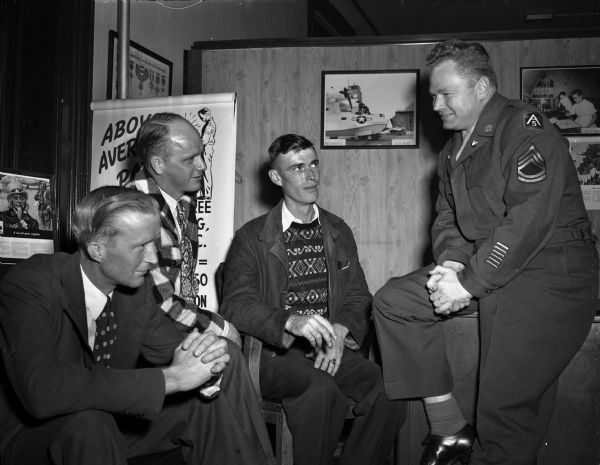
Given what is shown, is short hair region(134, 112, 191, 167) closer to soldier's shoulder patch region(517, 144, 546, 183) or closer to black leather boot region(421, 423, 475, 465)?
soldier's shoulder patch region(517, 144, 546, 183)

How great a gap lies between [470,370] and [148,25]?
3.27 m

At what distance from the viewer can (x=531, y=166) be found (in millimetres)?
2221

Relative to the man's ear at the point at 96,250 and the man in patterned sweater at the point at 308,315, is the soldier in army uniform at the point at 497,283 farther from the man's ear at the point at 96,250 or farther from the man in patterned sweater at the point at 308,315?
the man's ear at the point at 96,250

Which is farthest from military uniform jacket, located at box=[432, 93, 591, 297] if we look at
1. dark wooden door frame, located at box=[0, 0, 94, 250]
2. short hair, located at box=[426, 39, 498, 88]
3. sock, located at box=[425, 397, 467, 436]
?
dark wooden door frame, located at box=[0, 0, 94, 250]

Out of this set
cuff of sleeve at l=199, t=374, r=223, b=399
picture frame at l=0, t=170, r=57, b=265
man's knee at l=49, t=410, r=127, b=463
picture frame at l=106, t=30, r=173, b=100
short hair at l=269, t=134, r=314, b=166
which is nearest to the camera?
man's knee at l=49, t=410, r=127, b=463

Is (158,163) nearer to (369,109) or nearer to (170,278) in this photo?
(170,278)

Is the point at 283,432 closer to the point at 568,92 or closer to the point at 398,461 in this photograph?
the point at 398,461

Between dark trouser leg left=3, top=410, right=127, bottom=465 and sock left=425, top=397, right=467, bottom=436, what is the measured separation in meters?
1.16

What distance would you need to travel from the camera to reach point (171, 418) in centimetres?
233

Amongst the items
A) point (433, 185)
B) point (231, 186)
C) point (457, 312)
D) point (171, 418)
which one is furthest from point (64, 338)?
point (433, 185)

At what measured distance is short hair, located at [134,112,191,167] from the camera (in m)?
2.99

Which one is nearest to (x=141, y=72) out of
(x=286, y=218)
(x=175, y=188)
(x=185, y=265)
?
(x=175, y=188)

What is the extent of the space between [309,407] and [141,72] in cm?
278

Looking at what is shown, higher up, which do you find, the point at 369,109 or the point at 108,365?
the point at 369,109
